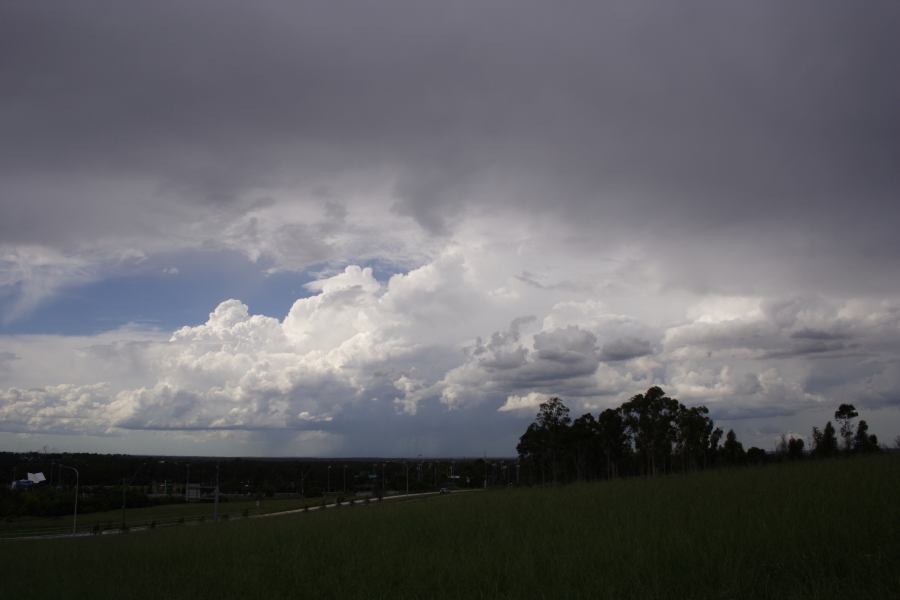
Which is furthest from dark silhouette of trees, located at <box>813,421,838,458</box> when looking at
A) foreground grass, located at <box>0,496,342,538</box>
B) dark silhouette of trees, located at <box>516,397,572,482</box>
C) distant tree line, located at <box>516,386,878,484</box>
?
foreground grass, located at <box>0,496,342,538</box>

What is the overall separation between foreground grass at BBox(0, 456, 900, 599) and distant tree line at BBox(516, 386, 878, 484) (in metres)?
27.8

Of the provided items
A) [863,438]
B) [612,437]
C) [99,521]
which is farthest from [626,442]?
[99,521]

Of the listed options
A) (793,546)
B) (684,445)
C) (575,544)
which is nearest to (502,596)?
(575,544)

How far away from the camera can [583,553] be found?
48.1ft

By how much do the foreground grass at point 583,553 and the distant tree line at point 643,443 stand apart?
2779cm

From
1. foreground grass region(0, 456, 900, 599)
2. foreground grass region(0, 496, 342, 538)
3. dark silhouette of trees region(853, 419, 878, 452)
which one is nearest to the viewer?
foreground grass region(0, 456, 900, 599)

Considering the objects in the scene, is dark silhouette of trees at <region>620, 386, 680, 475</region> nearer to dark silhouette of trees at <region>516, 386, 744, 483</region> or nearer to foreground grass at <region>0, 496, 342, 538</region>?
dark silhouette of trees at <region>516, 386, 744, 483</region>

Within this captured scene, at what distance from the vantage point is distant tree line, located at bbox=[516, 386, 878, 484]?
A: 52.7 metres

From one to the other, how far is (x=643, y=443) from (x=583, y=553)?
4210 cm

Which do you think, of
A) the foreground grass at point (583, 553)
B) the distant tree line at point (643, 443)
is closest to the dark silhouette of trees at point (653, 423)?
the distant tree line at point (643, 443)

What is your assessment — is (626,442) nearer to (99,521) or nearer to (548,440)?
(548,440)

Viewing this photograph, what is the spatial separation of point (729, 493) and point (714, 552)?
8420mm

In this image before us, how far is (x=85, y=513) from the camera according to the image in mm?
100250

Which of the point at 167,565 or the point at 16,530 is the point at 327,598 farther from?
the point at 16,530
